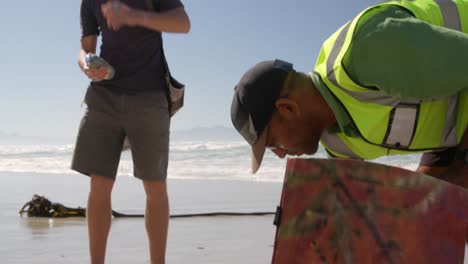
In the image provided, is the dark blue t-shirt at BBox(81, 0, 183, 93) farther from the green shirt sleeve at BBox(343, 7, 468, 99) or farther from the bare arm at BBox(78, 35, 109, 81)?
the green shirt sleeve at BBox(343, 7, 468, 99)

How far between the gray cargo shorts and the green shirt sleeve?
4.60 ft

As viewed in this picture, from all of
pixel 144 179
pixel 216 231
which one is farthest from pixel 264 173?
pixel 144 179

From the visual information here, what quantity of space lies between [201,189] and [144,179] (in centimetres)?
492

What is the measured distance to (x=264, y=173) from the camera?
995 centimetres

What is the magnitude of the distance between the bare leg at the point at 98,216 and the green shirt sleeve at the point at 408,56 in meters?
1.59

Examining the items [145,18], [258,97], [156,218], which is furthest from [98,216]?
[258,97]

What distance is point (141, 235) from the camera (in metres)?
4.07

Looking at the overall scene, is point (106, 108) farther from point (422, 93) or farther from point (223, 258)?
point (422, 93)

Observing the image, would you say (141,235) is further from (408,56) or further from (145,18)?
(408,56)

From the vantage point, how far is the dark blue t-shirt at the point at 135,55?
9.55ft

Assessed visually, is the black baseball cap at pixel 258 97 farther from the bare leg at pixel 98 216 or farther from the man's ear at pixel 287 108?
the bare leg at pixel 98 216

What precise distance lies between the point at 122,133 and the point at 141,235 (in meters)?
1.27

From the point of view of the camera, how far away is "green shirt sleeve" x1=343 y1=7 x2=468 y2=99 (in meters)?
1.58

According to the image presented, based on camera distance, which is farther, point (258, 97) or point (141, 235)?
point (141, 235)
